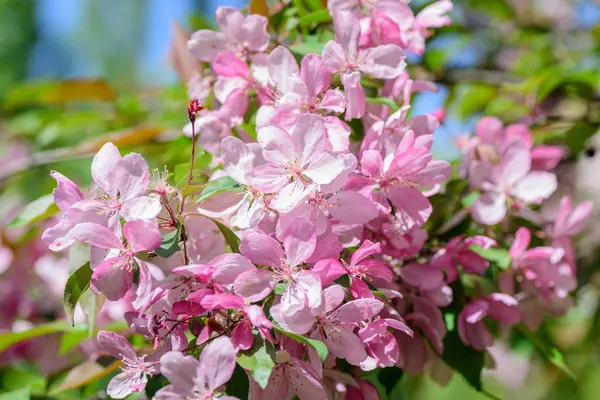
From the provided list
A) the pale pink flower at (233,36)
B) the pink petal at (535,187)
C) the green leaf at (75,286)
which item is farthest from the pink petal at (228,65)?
the pink petal at (535,187)

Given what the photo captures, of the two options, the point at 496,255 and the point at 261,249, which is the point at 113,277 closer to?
the point at 261,249

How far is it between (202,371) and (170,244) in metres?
0.11

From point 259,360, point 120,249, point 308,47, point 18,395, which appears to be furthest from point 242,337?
point 18,395

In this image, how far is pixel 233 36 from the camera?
2.28 ft

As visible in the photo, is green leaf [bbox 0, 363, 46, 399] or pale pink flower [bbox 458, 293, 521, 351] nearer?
pale pink flower [bbox 458, 293, 521, 351]

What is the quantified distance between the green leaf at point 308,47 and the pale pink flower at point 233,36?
32 mm

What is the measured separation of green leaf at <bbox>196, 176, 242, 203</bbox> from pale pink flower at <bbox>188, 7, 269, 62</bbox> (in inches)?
7.2

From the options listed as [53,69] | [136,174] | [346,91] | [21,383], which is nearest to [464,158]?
[346,91]

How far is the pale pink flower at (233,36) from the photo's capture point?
69 cm

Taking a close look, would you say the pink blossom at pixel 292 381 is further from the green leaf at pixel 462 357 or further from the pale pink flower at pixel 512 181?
the pale pink flower at pixel 512 181

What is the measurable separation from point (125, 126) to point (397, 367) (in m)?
0.89

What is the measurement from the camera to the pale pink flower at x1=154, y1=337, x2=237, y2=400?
1.58ft

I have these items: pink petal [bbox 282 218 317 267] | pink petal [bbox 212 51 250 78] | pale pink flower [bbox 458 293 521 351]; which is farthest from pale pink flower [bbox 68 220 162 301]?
pale pink flower [bbox 458 293 521 351]

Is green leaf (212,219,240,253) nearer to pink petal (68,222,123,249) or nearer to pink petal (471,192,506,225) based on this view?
pink petal (68,222,123,249)
